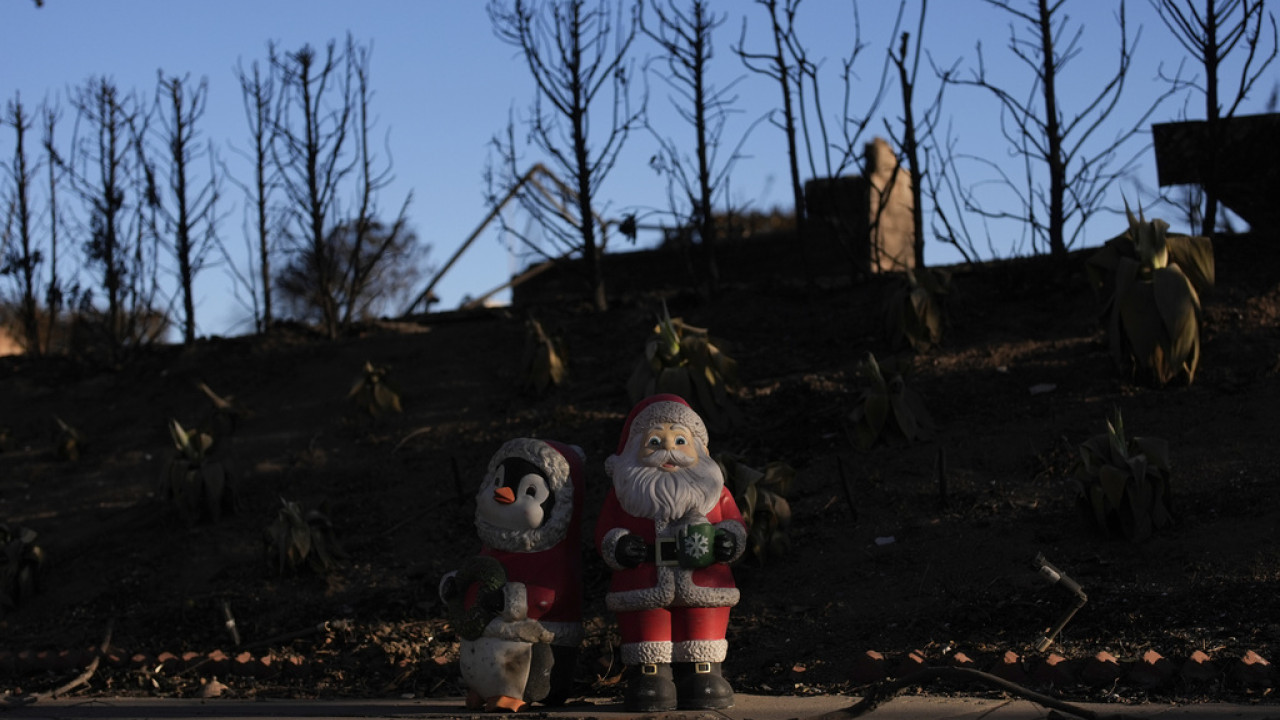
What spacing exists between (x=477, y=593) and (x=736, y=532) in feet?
3.37

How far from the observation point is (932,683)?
4832mm

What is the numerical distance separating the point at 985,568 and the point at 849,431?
5.74 feet

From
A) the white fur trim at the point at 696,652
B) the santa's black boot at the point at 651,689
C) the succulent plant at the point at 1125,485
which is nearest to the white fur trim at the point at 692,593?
the white fur trim at the point at 696,652

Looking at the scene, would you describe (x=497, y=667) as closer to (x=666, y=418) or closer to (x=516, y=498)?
(x=516, y=498)

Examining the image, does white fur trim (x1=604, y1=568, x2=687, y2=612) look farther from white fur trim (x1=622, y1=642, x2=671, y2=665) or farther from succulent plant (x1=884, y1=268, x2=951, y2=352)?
succulent plant (x1=884, y1=268, x2=951, y2=352)

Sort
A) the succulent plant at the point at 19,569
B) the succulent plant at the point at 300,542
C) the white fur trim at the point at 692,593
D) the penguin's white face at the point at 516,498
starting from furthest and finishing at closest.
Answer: the succulent plant at the point at 19,569, the succulent plant at the point at 300,542, the penguin's white face at the point at 516,498, the white fur trim at the point at 692,593

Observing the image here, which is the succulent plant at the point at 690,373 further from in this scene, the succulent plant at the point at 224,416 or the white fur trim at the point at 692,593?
the succulent plant at the point at 224,416

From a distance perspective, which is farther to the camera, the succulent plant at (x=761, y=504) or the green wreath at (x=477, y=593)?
the succulent plant at (x=761, y=504)

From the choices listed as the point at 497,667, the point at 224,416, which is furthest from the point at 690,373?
the point at 224,416

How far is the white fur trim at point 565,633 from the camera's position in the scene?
16.1 ft

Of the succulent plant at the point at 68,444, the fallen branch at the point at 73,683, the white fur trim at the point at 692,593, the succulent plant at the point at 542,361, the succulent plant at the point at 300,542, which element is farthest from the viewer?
the succulent plant at the point at 68,444

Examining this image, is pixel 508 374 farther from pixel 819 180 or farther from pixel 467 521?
pixel 819 180

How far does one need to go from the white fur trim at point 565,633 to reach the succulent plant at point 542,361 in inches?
165

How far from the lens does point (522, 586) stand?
4902 millimetres
